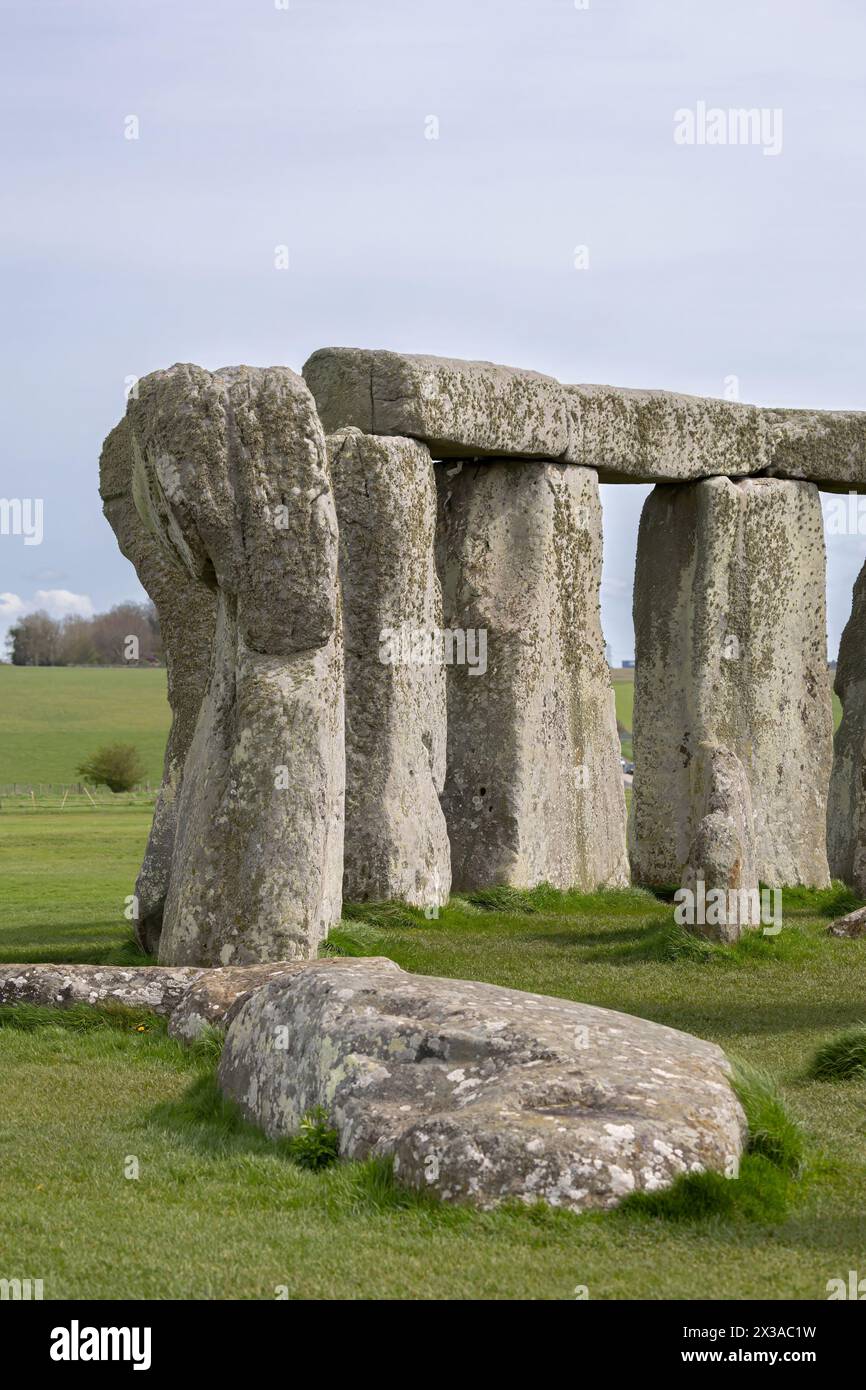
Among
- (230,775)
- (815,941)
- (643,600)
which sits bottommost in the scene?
(815,941)

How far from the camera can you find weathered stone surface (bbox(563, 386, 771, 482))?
20609 mm

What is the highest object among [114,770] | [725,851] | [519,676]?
[519,676]

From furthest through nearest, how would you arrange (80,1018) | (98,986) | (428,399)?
(428,399) → (98,986) → (80,1018)

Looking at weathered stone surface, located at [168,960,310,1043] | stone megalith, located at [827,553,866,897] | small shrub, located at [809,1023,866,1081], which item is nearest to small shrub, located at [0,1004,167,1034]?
weathered stone surface, located at [168,960,310,1043]

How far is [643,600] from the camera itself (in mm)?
22531

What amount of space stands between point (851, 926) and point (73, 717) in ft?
205

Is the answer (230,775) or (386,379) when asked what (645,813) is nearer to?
(386,379)

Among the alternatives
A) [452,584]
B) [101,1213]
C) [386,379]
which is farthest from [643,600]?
[101,1213]

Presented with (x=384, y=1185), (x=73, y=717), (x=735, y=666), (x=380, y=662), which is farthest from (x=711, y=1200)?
(x=73, y=717)

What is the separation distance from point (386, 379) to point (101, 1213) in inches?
479

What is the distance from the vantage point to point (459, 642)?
1972cm

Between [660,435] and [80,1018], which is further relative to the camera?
[660,435]

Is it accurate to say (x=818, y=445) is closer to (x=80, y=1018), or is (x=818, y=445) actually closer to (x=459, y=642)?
(x=459, y=642)
